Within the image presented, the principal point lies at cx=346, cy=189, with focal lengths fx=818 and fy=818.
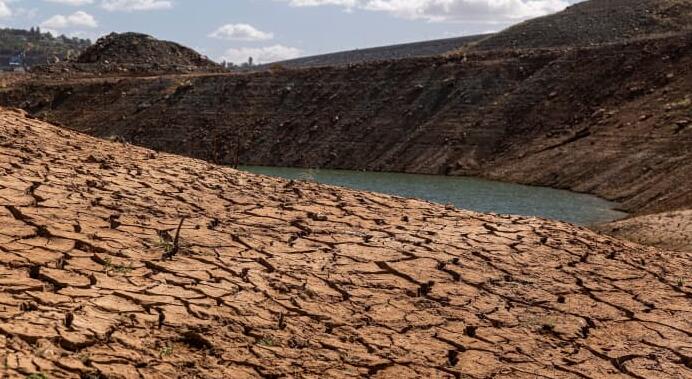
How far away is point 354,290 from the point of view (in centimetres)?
688

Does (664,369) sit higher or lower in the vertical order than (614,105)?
lower

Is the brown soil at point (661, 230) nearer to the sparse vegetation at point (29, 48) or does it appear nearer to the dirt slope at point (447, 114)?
the dirt slope at point (447, 114)

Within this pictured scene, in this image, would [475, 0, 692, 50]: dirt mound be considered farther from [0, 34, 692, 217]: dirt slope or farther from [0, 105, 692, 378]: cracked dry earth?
[0, 105, 692, 378]: cracked dry earth

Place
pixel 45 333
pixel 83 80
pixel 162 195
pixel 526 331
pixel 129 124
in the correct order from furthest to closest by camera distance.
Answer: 1. pixel 83 80
2. pixel 129 124
3. pixel 162 195
4. pixel 526 331
5. pixel 45 333

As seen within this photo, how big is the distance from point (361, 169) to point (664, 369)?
28.1 m

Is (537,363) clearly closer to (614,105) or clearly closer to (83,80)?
(614,105)

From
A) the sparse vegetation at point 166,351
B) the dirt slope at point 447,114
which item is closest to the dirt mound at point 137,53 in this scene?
the dirt slope at point 447,114

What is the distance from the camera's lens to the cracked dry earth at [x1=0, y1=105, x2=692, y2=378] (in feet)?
17.5

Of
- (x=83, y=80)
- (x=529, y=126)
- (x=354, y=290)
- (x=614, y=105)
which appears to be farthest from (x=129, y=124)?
(x=354, y=290)

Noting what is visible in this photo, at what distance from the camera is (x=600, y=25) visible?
166 feet

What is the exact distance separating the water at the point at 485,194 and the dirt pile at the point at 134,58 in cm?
2283

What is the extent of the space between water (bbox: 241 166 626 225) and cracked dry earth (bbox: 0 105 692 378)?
313 inches

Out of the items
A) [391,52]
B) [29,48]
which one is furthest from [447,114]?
[29,48]

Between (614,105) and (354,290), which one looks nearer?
(354,290)
